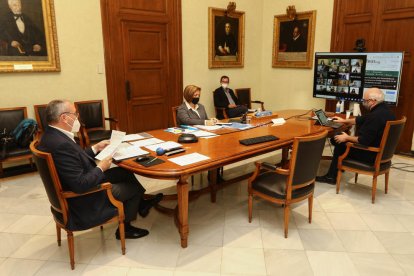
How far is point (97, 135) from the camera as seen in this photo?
4523 millimetres

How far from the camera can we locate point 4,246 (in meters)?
2.66

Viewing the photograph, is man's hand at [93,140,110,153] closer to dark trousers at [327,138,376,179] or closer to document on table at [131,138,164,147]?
document on table at [131,138,164,147]

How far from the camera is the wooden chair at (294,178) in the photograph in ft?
8.41

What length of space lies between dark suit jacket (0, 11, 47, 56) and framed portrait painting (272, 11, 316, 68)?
425 centimetres

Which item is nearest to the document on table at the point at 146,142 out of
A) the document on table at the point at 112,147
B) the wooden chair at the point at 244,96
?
the document on table at the point at 112,147

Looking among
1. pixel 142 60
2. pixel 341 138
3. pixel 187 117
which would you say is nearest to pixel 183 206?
pixel 187 117

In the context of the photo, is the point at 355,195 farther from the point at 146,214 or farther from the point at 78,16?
the point at 78,16

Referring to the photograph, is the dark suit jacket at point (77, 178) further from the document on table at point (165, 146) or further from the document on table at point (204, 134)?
the document on table at point (204, 134)

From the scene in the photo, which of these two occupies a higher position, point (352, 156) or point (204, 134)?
point (204, 134)

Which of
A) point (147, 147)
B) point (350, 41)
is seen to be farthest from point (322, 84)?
point (147, 147)

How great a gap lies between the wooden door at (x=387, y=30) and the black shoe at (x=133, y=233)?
4.25 metres

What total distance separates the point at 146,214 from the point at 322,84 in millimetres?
3804

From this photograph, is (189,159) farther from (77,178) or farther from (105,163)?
(77,178)

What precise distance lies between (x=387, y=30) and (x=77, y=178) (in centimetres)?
490
